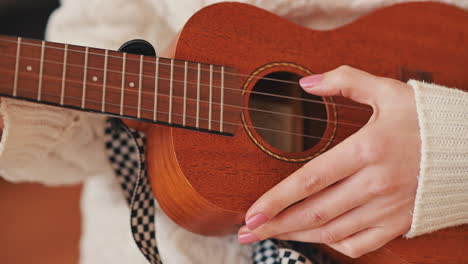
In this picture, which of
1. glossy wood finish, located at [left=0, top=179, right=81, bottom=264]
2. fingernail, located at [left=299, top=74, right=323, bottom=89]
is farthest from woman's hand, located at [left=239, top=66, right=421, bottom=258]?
glossy wood finish, located at [left=0, top=179, right=81, bottom=264]

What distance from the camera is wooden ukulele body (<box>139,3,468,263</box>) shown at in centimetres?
59

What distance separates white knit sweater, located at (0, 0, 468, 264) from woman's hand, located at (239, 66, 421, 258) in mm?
28

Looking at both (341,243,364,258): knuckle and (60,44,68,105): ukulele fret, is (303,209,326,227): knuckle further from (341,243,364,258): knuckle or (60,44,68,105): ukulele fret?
(60,44,68,105): ukulele fret

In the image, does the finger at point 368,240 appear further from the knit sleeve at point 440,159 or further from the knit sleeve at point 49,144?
the knit sleeve at point 49,144

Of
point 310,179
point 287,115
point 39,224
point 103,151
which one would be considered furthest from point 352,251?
point 39,224

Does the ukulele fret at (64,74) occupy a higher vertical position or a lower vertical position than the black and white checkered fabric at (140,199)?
higher

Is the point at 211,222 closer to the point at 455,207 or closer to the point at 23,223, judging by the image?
the point at 455,207

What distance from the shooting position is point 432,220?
0.64 meters

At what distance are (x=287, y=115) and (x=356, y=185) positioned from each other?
0.19 metres

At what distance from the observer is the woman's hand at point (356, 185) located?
1.87ft

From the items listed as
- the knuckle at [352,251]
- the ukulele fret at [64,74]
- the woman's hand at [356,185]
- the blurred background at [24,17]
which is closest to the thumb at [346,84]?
the woman's hand at [356,185]

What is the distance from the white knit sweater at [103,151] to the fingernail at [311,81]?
15cm

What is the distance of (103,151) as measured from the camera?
2.53 ft

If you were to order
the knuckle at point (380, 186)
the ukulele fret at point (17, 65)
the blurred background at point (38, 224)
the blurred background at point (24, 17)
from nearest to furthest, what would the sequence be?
the ukulele fret at point (17, 65) → the knuckle at point (380, 186) → the blurred background at point (24, 17) → the blurred background at point (38, 224)
